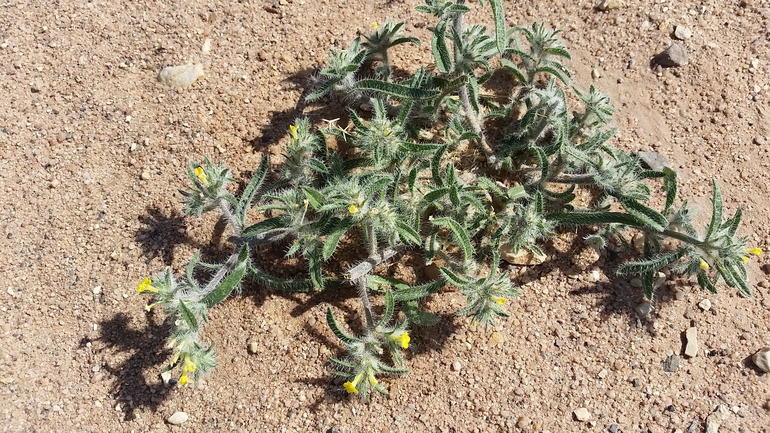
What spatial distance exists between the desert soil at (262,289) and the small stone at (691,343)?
4 cm

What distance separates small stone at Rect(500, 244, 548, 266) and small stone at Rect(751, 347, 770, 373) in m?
1.36

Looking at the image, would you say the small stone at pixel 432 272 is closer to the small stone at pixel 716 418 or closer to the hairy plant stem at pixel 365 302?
the hairy plant stem at pixel 365 302

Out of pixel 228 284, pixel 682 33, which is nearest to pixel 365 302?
pixel 228 284

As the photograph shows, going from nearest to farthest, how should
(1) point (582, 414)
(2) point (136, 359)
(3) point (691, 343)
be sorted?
(1) point (582, 414) → (3) point (691, 343) → (2) point (136, 359)

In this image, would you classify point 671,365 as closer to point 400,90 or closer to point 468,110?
point 468,110

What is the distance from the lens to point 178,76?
159 inches

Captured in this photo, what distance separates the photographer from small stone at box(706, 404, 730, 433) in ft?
10.4

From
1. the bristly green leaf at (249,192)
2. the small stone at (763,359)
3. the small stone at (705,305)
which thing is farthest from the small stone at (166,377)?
the small stone at (763,359)

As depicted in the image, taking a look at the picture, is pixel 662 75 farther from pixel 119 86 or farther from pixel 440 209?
pixel 119 86

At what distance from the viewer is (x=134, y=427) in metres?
3.34

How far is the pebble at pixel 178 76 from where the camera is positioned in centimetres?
404

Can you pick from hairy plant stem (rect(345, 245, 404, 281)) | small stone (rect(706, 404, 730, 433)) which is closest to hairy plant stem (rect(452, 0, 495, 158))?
hairy plant stem (rect(345, 245, 404, 281))

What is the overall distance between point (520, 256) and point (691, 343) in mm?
1148

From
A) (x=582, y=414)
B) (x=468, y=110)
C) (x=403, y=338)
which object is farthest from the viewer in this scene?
(x=468, y=110)
